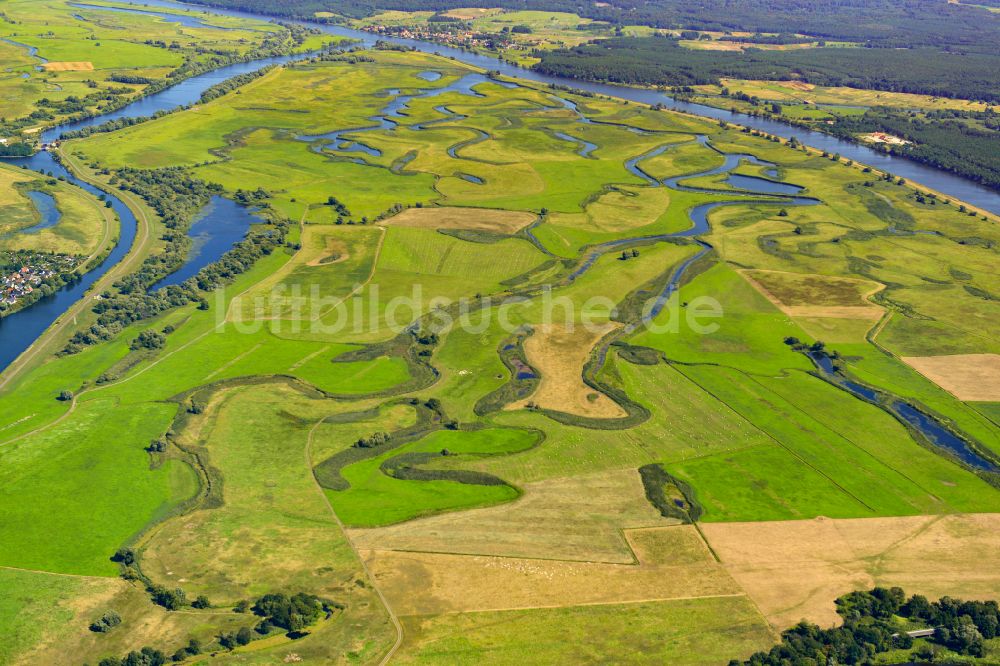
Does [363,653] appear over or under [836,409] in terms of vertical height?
under

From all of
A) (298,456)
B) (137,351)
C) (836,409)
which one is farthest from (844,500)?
(137,351)

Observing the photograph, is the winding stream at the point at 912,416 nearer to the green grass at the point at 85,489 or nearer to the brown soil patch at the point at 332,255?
the brown soil patch at the point at 332,255

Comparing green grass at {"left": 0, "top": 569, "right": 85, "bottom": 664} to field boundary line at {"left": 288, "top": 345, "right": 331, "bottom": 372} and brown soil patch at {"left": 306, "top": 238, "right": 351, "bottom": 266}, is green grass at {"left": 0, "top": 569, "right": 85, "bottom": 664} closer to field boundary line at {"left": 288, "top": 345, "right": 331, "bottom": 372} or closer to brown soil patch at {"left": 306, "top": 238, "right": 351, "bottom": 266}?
field boundary line at {"left": 288, "top": 345, "right": 331, "bottom": 372}

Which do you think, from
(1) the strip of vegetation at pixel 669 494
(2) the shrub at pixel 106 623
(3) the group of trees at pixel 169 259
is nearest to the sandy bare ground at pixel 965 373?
(1) the strip of vegetation at pixel 669 494

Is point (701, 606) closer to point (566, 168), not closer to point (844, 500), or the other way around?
point (844, 500)

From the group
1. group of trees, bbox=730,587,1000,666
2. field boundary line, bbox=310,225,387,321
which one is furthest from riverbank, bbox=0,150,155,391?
group of trees, bbox=730,587,1000,666

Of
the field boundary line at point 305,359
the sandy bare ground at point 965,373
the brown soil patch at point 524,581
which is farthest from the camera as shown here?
the field boundary line at point 305,359

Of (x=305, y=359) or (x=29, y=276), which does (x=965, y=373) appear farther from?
(x=29, y=276)
